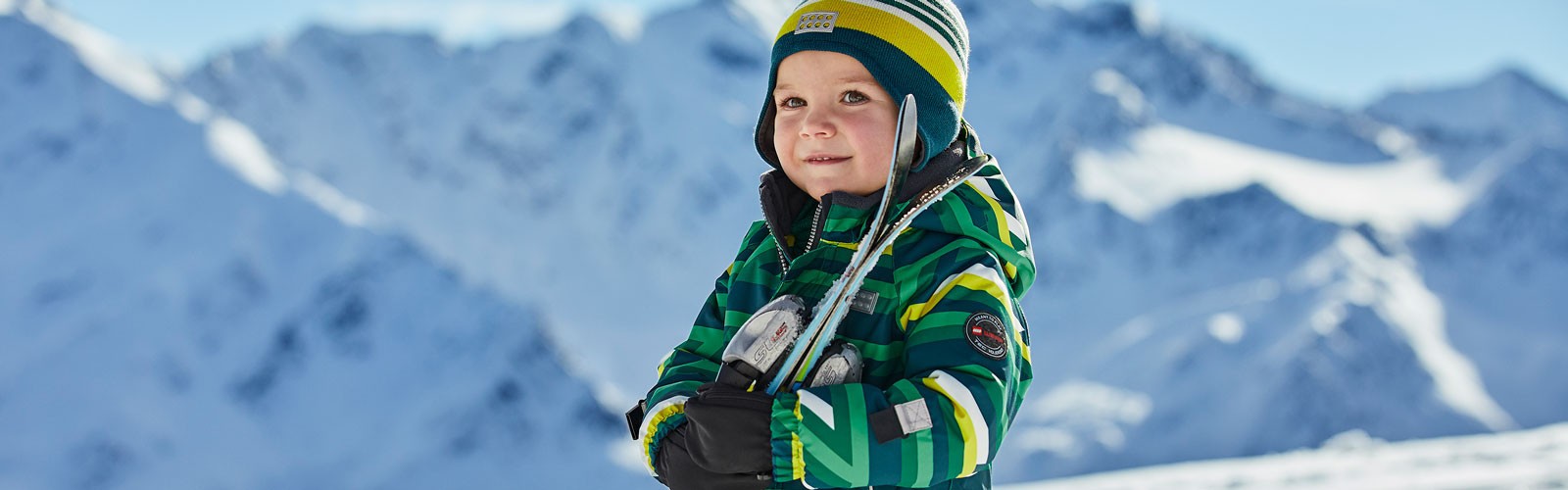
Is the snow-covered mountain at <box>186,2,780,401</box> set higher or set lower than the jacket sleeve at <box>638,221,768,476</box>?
higher

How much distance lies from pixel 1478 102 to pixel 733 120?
109188 mm

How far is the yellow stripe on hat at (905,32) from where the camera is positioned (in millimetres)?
2084

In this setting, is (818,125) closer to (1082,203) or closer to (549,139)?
(1082,203)

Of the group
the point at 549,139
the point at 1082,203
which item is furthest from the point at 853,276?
the point at 549,139

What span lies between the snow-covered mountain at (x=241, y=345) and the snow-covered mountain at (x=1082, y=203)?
5.39 m

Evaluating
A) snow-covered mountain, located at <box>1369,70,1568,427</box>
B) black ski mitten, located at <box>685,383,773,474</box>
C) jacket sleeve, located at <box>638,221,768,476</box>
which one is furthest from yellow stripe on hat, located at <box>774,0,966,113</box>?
snow-covered mountain, located at <box>1369,70,1568,427</box>

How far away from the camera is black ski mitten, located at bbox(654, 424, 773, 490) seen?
74.1 inches

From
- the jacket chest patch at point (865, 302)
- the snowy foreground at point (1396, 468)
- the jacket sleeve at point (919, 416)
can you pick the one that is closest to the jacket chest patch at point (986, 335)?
the jacket sleeve at point (919, 416)

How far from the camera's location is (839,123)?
209 centimetres

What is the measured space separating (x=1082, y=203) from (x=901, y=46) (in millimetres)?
145169

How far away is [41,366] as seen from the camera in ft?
247

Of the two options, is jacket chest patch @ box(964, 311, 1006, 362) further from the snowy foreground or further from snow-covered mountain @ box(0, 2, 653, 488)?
snow-covered mountain @ box(0, 2, 653, 488)

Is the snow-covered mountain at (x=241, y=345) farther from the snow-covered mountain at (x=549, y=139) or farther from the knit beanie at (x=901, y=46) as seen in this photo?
the knit beanie at (x=901, y=46)

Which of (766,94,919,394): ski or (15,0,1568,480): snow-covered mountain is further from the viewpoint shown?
(15,0,1568,480): snow-covered mountain
